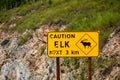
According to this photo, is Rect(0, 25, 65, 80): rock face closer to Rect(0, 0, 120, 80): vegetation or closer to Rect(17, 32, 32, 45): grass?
Rect(17, 32, 32, 45): grass

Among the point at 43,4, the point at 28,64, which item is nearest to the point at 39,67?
the point at 28,64

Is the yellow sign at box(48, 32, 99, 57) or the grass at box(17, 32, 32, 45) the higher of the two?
the yellow sign at box(48, 32, 99, 57)

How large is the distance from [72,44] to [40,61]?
1197cm

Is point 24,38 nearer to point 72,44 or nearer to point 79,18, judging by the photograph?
point 79,18

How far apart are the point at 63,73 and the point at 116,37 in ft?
11.4

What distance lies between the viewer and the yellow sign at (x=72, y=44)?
1356 centimetres

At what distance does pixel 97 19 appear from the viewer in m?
24.8

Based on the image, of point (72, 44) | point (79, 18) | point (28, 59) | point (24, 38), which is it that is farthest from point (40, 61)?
point (72, 44)

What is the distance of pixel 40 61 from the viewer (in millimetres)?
25516

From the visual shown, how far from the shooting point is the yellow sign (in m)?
13.6

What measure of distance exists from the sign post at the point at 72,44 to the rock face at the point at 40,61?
15.5 ft

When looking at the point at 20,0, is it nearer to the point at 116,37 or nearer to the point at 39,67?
the point at 39,67

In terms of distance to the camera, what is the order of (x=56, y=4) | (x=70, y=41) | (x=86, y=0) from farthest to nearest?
(x=56, y=4) < (x=86, y=0) < (x=70, y=41)

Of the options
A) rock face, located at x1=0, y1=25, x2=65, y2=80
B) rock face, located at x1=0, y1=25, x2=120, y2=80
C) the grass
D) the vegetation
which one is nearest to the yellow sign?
rock face, located at x1=0, y1=25, x2=120, y2=80
